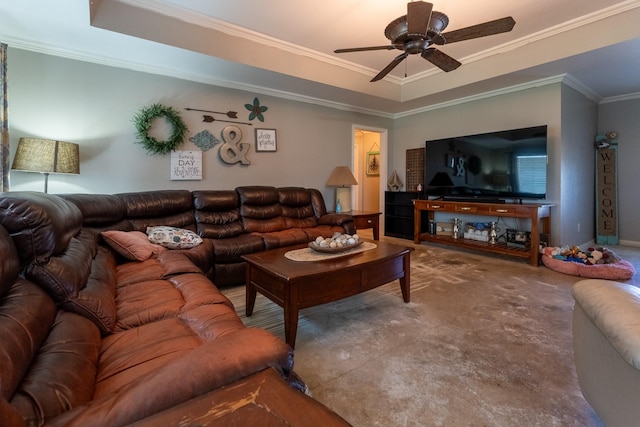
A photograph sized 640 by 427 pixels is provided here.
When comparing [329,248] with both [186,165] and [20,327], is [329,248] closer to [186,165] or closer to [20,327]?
[20,327]

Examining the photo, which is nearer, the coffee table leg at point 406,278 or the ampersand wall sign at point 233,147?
the coffee table leg at point 406,278

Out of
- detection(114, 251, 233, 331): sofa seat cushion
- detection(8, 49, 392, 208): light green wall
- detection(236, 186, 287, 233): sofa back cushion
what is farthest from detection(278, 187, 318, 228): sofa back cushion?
detection(114, 251, 233, 331): sofa seat cushion

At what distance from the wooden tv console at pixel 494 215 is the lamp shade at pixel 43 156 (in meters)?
4.56

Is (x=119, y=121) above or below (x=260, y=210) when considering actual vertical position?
above

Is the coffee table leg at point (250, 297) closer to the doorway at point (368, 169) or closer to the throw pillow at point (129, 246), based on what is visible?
the throw pillow at point (129, 246)

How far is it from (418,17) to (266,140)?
2817mm

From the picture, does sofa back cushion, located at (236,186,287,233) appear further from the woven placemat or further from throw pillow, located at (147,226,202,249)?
the woven placemat

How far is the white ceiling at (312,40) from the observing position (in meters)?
2.75

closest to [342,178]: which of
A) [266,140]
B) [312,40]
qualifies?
[266,140]

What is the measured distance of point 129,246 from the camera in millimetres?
2451

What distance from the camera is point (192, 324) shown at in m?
1.37

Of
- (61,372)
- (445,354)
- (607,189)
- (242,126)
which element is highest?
(242,126)

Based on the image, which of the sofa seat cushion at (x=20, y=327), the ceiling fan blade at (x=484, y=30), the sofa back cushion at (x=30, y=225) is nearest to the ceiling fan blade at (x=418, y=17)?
the ceiling fan blade at (x=484, y=30)

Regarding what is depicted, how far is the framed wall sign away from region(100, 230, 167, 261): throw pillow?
7.46 ft
